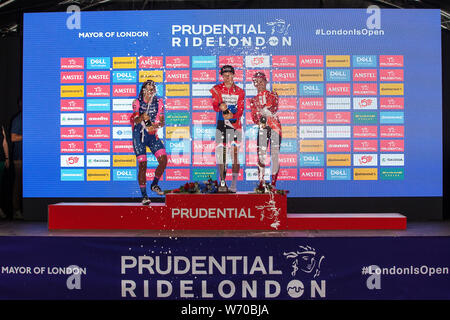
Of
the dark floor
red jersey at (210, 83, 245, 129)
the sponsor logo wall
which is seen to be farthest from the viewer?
the sponsor logo wall

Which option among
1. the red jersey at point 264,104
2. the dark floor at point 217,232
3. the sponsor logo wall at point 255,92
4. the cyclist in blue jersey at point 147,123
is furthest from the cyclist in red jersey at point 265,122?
the cyclist in blue jersey at point 147,123

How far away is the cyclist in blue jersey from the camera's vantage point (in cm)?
515

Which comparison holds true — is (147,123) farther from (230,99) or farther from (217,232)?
(217,232)

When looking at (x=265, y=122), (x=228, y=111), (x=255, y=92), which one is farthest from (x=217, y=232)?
(x=255, y=92)

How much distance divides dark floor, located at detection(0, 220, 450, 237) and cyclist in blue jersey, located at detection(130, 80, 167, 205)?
2.47ft

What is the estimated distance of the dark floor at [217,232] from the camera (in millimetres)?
4215

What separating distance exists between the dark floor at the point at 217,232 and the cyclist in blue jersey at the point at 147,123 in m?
0.75

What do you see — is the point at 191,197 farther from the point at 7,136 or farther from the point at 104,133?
the point at 7,136

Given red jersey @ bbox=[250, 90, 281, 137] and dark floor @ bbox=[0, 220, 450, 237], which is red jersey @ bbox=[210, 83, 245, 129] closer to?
red jersey @ bbox=[250, 90, 281, 137]

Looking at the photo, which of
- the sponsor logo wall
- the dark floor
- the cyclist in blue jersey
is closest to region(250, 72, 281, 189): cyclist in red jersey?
the sponsor logo wall

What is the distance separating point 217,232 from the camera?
459cm

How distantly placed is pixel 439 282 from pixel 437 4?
3.97 m

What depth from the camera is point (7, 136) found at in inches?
247
